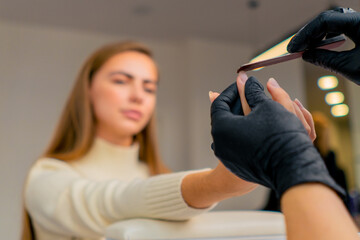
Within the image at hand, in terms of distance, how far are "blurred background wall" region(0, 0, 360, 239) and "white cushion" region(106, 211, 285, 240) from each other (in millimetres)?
2532

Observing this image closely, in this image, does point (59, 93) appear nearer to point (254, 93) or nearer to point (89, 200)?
point (89, 200)

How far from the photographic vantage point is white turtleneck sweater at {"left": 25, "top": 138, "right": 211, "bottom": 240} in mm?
563

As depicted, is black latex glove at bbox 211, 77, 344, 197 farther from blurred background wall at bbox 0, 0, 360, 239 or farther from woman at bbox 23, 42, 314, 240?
blurred background wall at bbox 0, 0, 360, 239

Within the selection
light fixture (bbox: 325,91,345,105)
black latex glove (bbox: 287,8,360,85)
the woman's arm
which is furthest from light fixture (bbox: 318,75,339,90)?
the woman's arm

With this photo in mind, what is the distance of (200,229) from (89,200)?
26 cm

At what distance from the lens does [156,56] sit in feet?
13.7

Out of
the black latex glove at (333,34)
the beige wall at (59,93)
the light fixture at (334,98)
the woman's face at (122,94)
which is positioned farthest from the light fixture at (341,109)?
the beige wall at (59,93)

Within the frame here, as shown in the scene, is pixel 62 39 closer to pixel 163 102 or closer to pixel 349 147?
pixel 163 102

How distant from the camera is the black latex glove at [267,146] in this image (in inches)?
10.8

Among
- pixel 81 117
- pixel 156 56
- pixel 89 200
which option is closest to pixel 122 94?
pixel 81 117

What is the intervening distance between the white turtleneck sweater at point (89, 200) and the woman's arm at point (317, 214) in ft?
0.91

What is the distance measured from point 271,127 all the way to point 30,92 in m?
3.68

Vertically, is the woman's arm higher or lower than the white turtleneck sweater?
higher

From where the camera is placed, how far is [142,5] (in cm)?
331
